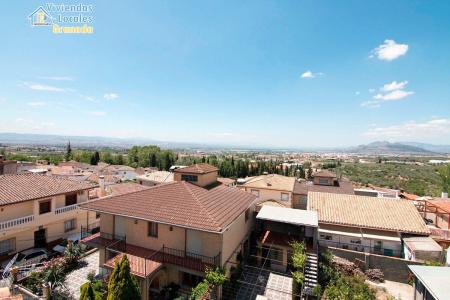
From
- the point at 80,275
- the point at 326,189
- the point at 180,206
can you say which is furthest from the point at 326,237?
the point at 80,275

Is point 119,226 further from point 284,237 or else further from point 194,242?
point 284,237

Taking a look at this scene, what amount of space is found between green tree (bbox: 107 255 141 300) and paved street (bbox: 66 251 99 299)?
563 centimetres

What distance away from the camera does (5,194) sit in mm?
19594

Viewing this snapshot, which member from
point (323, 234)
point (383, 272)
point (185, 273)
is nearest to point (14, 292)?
point (185, 273)

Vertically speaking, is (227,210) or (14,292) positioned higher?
(227,210)

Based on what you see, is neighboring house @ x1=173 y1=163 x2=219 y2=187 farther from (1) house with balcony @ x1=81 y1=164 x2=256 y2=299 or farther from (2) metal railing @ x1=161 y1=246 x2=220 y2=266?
(2) metal railing @ x1=161 y1=246 x2=220 y2=266

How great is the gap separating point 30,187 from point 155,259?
15.0 meters

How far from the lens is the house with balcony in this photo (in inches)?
575

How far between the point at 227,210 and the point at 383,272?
13196mm

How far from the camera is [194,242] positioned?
15.4 m

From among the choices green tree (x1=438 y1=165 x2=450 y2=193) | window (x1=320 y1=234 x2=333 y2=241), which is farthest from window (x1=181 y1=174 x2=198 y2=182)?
green tree (x1=438 y1=165 x2=450 y2=193)

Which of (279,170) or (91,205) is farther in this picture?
(279,170)

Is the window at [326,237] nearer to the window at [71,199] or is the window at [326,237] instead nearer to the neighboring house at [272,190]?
the neighboring house at [272,190]

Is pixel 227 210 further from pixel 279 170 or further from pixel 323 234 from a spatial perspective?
pixel 279 170
